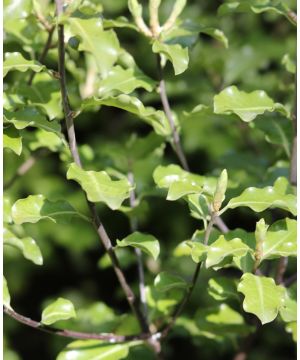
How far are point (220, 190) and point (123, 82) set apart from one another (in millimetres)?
419

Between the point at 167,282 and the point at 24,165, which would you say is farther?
the point at 24,165

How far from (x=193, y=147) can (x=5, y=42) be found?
1.60m

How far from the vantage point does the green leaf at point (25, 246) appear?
1.82 m

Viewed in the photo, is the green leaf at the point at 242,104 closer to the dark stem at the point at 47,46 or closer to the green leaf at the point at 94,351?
the dark stem at the point at 47,46

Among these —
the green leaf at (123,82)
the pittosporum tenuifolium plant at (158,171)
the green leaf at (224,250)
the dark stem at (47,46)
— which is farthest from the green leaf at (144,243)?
the dark stem at (47,46)

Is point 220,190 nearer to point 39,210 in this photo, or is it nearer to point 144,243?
point 144,243

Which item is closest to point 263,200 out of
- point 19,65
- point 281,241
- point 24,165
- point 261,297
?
point 281,241

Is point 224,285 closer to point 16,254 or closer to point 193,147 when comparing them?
point 193,147

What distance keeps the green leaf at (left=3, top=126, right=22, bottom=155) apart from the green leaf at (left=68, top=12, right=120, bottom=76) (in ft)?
0.96

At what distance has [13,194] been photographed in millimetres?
3605

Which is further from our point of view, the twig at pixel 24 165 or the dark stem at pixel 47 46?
the twig at pixel 24 165

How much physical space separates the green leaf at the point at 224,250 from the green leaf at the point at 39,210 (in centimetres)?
35

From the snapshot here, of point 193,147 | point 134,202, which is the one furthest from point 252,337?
point 193,147

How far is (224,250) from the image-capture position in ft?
5.26
